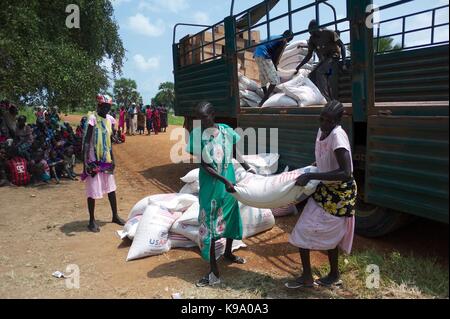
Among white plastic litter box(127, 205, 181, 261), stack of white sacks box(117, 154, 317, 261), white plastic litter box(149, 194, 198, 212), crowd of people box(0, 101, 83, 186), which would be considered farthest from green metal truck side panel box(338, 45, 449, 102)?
crowd of people box(0, 101, 83, 186)

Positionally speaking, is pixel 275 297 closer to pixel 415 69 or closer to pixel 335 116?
pixel 335 116

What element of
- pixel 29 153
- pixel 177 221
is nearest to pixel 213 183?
pixel 177 221

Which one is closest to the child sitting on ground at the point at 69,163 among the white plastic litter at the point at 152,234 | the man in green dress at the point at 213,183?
the white plastic litter at the point at 152,234

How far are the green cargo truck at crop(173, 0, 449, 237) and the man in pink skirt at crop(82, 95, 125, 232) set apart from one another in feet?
5.31

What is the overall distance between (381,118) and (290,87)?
6.25 feet

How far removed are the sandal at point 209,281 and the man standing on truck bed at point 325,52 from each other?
8.98ft

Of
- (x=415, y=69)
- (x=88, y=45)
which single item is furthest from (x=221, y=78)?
(x=88, y=45)

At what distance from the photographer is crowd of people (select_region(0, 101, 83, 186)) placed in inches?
289

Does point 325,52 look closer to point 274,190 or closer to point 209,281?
point 274,190

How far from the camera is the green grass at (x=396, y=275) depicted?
273cm

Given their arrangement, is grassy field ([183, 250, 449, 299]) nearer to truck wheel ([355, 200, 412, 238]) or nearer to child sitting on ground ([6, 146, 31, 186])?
truck wheel ([355, 200, 412, 238])

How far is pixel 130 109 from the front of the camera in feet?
56.4

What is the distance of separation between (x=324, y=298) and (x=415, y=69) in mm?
2797

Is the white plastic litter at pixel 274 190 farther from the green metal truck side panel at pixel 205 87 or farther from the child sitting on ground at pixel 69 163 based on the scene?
the child sitting on ground at pixel 69 163
